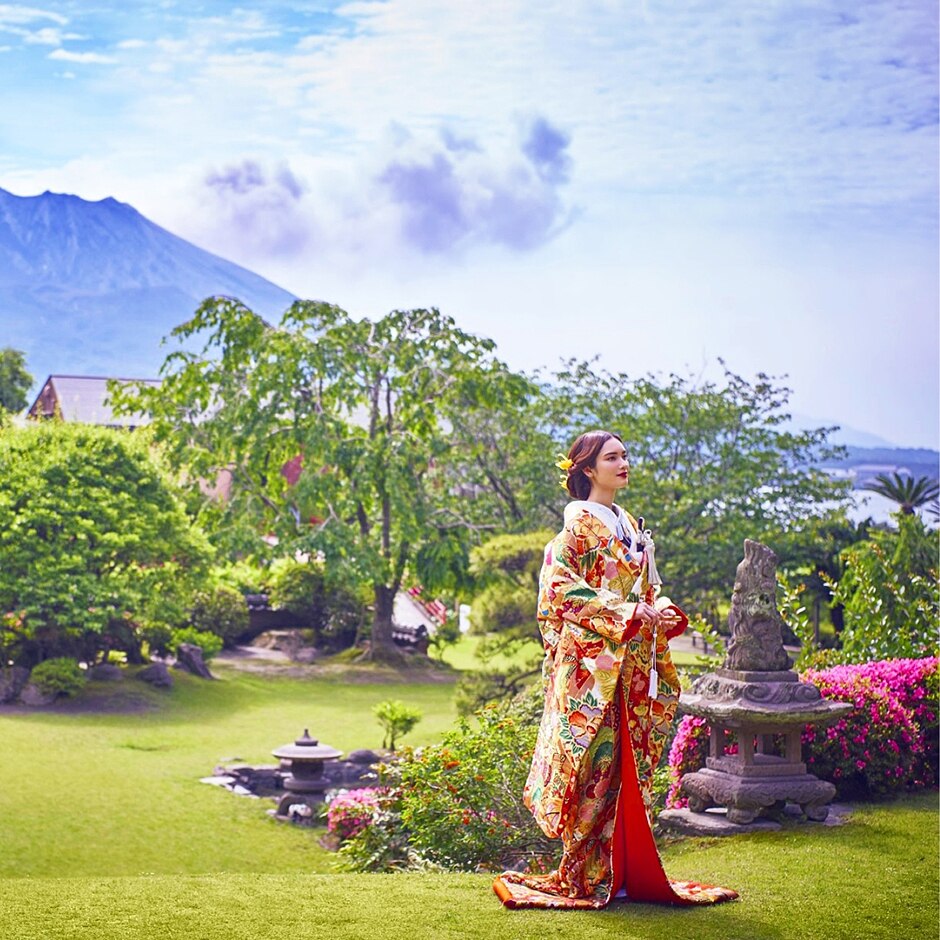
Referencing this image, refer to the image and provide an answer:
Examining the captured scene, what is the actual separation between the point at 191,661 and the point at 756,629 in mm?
12604

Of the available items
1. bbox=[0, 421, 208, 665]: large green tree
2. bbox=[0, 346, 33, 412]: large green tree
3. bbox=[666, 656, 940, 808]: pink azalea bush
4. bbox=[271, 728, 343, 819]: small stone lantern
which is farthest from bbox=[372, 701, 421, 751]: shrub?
bbox=[0, 346, 33, 412]: large green tree

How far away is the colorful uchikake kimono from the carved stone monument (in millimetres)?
1566

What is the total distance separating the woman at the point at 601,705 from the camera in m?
5.49

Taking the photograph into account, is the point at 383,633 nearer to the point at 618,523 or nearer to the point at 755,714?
the point at 755,714

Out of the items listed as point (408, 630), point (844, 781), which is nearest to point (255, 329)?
point (408, 630)

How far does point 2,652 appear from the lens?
16.6 meters

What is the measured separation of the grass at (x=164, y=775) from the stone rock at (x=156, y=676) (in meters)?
0.17

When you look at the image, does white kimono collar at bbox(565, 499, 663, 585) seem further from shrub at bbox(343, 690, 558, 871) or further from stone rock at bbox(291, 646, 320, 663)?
stone rock at bbox(291, 646, 320, 663)

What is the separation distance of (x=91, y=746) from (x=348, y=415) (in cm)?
1221

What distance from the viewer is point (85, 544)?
55.6 ft

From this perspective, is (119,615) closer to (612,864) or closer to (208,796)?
(208,796)

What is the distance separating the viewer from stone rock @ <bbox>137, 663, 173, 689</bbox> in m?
17.4

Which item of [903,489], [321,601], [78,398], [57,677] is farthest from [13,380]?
[903,489]

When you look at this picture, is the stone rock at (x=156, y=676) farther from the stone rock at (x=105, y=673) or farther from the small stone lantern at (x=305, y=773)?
the small stone lantern at (x=305, y=773)
